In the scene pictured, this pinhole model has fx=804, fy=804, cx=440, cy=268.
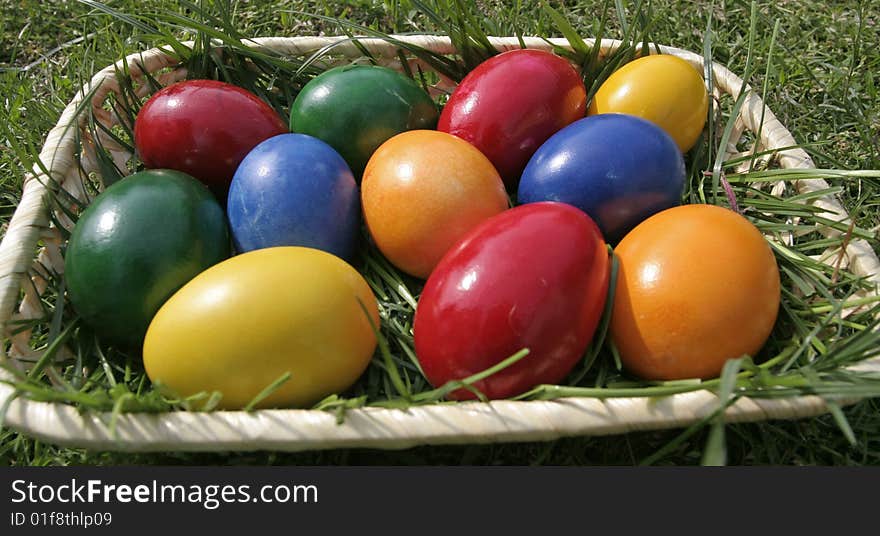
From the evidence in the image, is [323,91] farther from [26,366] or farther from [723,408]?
[723,408]

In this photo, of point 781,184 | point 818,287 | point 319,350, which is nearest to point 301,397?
point 319,350

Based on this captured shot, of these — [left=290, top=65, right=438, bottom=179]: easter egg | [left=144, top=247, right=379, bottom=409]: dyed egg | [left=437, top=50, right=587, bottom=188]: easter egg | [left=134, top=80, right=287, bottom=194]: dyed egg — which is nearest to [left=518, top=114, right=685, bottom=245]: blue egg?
Result: [left=437, top=50, right=587, bottom=188]: easter egg

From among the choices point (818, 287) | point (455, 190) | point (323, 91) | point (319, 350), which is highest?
point (323, 91)

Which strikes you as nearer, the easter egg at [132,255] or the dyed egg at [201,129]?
the easter egg at [132,255]

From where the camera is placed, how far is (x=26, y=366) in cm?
115

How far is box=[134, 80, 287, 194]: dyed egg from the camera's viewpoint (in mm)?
1349

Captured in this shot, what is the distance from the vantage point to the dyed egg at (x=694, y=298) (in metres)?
1.09

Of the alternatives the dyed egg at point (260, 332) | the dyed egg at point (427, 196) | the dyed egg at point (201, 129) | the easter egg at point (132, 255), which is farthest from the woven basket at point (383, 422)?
the dyed egg at point (201, 129)

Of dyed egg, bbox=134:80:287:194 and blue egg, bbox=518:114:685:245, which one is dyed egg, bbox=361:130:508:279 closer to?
blue egg, bbox=518:114:685:245

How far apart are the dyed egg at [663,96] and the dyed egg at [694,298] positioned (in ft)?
1.03

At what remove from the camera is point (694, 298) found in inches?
42.8

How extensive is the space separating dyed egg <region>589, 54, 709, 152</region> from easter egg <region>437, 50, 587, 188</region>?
80mm

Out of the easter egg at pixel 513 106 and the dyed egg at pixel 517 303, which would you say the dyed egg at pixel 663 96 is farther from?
the dyed egg at pixel 517 303

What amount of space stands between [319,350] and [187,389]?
183 millimetres
